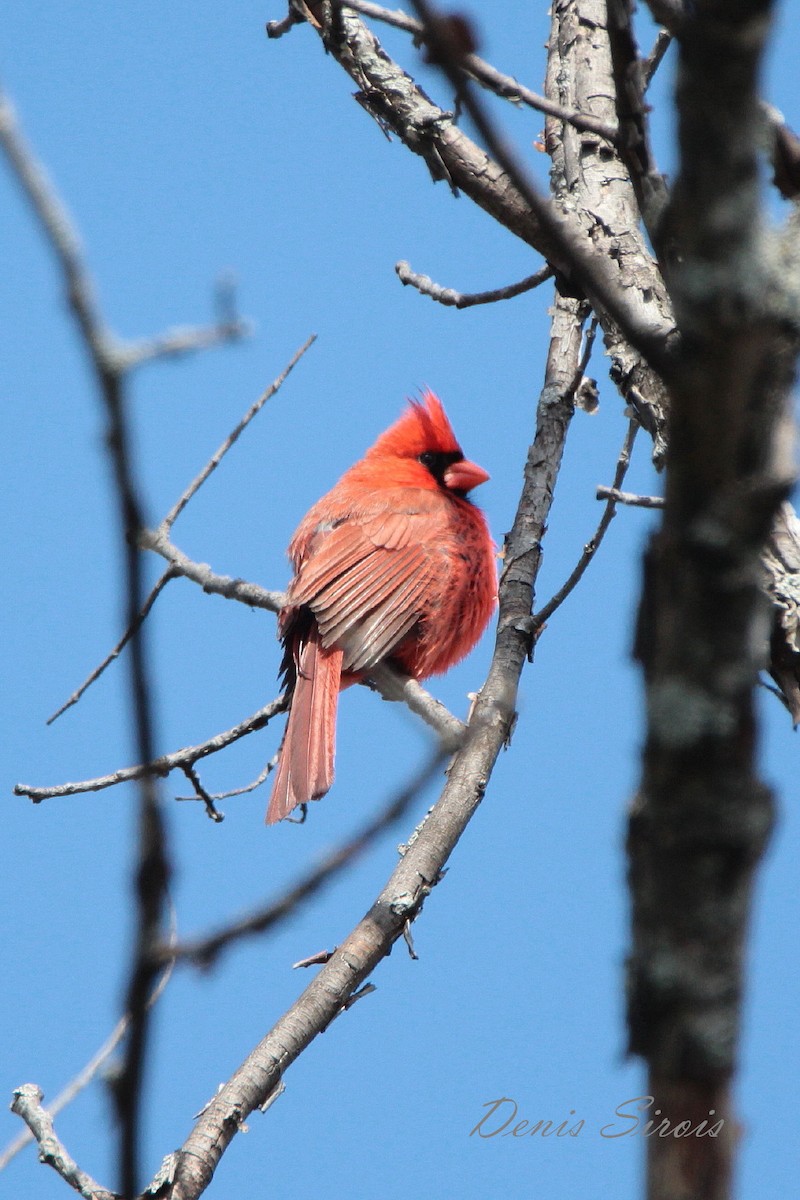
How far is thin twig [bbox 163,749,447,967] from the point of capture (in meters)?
0.95

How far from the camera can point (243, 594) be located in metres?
3.32

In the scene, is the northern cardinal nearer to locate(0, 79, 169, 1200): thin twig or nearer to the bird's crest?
the bird's crest

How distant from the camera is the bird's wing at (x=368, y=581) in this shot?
4.51m

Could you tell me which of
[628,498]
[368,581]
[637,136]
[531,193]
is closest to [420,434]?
[368,581]

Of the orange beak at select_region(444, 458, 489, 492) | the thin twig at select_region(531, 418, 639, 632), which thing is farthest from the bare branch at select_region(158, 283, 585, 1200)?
the orange beak at select_region(444, 458, 489, 492)

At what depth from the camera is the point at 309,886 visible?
0.99m

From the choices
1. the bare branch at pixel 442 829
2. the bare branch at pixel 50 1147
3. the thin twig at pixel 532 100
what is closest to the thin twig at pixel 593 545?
the bare branch at pixel 442 829

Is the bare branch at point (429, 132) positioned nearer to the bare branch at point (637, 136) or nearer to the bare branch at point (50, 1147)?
the bare branch at point (637, 136)

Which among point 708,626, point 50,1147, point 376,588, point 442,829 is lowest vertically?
point 50,1147

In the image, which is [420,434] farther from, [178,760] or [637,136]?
[637,136]

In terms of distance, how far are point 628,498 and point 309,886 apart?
1.64 m

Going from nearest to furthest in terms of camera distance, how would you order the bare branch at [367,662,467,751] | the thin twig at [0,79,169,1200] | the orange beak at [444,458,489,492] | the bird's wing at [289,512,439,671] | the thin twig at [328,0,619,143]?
the thin twig at [0,79,169,1200]
the thin twig at [328,0,619,143]
the bare branch at [367,662,467,751]
the bird's wing at [289,512,439,671]
the orange beak at [444,458,489,492]

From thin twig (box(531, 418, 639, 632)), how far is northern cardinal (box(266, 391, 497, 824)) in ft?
3.56

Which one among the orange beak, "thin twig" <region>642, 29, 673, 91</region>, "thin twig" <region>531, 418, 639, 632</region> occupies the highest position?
the orange beak
